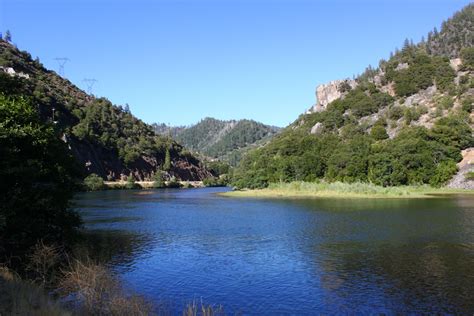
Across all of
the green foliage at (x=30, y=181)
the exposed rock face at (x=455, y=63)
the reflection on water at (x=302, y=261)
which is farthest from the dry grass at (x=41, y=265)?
the exposed rock face at (x=455, y=63)

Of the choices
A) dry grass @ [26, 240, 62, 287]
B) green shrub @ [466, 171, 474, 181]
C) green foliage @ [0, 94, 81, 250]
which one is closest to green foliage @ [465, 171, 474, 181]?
green shrub @ [466, 171, 474, 181]

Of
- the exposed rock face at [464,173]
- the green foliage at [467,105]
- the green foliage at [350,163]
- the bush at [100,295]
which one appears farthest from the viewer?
the green foliage at [467,105]

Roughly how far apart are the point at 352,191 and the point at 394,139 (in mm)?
36244

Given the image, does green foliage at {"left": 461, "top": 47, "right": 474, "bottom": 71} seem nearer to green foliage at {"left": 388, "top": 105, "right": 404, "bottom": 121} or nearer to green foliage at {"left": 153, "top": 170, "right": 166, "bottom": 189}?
green foliage at {"left": 388, "top": 105, "right": 404, "bottom": 121}

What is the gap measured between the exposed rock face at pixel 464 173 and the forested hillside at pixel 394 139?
438mm

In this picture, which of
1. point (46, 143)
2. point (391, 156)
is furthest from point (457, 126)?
point (46, 143)

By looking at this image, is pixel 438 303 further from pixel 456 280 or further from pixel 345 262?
pixel 345 262

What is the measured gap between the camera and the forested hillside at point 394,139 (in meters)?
116

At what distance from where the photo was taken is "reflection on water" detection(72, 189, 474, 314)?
72.6ft

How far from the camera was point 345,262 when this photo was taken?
30453 millimetres

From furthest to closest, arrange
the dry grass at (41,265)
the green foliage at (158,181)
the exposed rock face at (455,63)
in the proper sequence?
the exposed rock face at (455,63)
the green foliage at (158,181)
the dry grass at (41,265)

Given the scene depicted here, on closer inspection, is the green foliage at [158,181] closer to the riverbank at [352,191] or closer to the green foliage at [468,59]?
the riverbank at [352,191]

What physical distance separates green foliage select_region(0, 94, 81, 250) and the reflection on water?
5118 mm

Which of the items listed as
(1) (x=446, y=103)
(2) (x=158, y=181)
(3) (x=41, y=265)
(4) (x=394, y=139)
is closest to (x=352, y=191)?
(4) (x=394, y=139)
